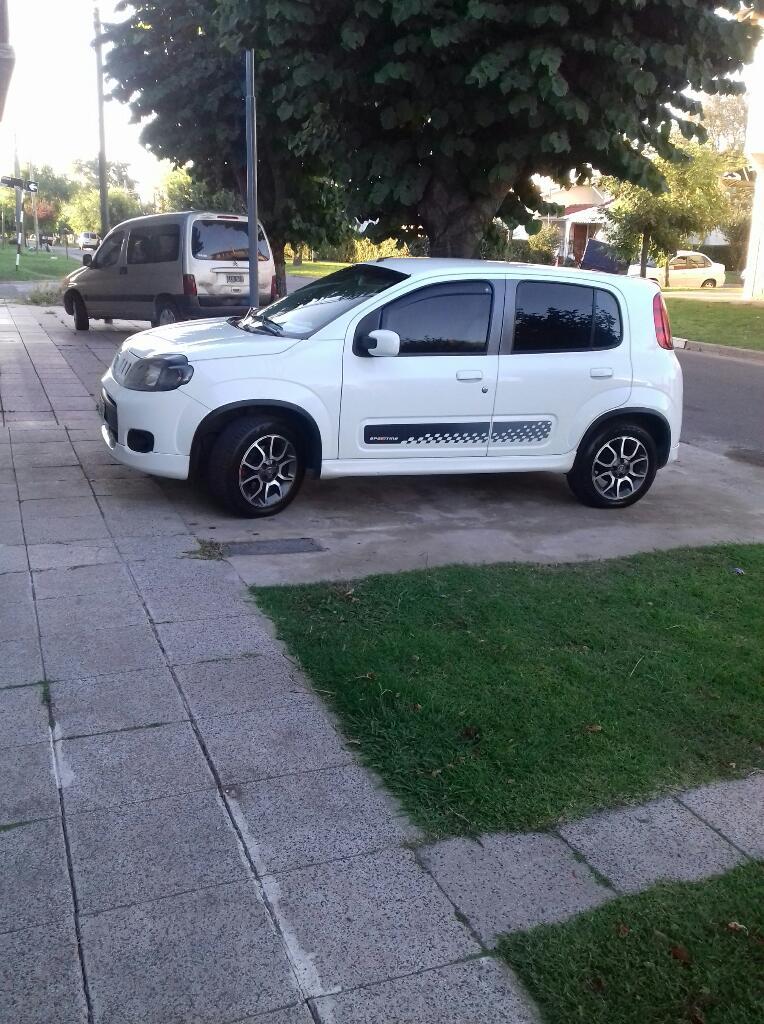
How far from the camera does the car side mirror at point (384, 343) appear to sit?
6.80 metres

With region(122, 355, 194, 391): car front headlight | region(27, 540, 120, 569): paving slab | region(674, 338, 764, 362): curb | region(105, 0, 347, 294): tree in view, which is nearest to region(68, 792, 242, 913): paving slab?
region(27, 540, 120, 569): paving slab

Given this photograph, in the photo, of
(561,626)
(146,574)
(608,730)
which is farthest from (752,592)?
(146,574)

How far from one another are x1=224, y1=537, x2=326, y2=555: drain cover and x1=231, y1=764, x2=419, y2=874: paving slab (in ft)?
8.75

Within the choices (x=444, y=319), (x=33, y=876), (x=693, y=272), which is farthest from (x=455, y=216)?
(x=693, y=272)

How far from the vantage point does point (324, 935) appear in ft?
9.66

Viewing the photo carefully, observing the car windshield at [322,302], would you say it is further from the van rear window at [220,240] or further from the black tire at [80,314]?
the black tire at [80,314]

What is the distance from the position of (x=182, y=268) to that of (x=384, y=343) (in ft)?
31.4

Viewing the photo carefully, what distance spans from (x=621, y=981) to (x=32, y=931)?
1.66m

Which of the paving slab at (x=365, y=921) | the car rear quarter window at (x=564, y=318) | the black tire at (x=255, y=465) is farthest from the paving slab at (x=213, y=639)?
the car rear quarter window at (x=564, y=318)

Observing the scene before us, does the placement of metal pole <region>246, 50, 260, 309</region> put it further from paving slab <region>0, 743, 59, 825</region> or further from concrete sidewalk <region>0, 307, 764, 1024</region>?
paving slab <region>0, 743, 59, 825</region>

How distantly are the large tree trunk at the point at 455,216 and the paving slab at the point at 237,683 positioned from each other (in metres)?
7.53

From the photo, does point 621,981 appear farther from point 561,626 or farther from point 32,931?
point 561,626

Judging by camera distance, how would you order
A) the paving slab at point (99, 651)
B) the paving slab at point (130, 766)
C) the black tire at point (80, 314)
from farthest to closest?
the black tire at point (80, 314) < the paving slab at point (99, 651) < the paving slab at point (130, 766)

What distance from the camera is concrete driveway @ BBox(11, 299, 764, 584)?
6418 millimetres
